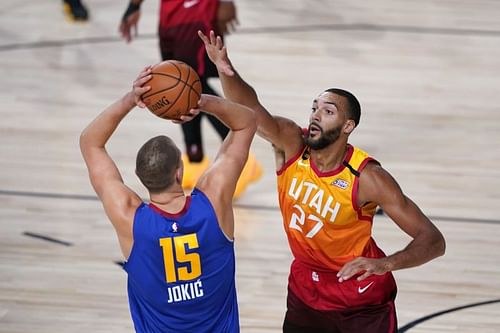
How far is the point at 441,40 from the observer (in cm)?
1159

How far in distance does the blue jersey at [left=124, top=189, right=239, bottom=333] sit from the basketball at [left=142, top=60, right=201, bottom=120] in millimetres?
451

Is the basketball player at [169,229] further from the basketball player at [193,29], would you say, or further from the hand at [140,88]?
the basketball player at [193,29]

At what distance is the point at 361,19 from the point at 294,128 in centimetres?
741

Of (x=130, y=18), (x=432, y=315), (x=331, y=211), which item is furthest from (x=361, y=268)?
(x=130, y=18)

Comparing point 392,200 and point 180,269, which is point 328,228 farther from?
point 180,269

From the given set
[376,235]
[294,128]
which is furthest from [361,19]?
[294,128]

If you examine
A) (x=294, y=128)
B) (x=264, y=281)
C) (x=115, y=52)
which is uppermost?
(x=294, y=128)

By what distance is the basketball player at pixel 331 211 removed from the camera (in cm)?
485

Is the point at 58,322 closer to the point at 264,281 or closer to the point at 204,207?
the point at 264,281

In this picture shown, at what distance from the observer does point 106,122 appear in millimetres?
4406

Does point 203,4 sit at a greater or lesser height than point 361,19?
greater

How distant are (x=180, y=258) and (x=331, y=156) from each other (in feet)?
3.44

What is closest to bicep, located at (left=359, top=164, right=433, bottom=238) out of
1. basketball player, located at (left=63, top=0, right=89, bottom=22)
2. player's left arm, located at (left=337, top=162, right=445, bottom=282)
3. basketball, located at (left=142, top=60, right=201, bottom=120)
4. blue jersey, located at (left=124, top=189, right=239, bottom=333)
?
player's left arm, located at (left=337, top=162, right=445, bottom=282)

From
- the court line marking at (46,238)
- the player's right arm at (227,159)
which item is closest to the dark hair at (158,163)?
the player's right arm at (227,159)
